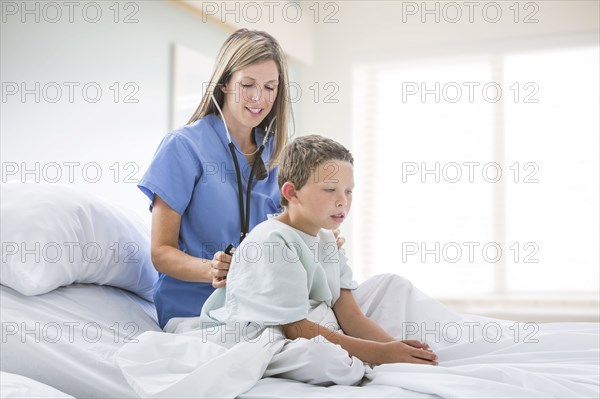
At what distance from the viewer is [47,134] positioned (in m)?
2.17

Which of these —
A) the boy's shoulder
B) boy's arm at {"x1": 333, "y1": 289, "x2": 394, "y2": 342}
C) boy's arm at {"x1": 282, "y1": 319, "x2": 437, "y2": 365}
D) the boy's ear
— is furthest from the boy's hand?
the boy's ear

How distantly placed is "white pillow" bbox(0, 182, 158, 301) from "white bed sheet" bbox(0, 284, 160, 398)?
3 centimetres

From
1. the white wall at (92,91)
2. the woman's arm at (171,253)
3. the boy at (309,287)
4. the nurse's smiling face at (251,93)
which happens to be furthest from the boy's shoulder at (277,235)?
the white wall at (92,91)

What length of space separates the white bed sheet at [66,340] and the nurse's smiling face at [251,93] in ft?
1.93

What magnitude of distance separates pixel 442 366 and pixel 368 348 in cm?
14

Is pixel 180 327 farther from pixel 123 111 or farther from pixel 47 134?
pixel 123 111

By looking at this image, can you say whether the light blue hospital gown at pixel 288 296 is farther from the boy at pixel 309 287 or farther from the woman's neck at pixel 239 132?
the woman's neck at pixel 239 132

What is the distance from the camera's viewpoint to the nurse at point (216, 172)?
1.58 m

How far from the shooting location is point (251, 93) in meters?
1.70

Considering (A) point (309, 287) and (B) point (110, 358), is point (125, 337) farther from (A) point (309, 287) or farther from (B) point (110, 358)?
(A) point (309, 287)

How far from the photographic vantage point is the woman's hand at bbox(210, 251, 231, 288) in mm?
1351

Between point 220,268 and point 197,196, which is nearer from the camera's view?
point 220,268

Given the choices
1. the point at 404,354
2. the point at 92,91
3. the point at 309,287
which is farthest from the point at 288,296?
the point at 92,91

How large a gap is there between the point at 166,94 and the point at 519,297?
2259mm
